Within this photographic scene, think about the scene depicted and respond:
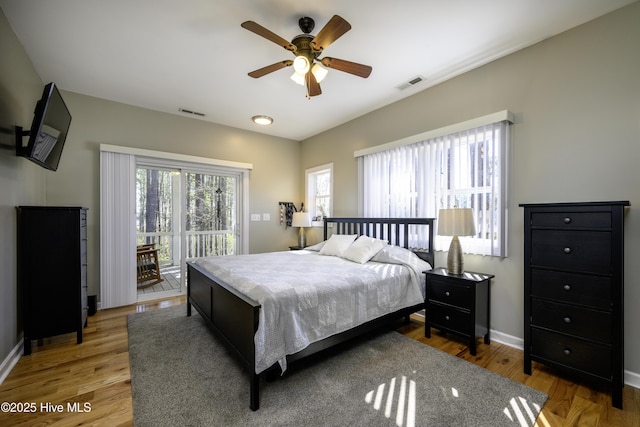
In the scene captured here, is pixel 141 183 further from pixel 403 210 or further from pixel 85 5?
pixel 403 210

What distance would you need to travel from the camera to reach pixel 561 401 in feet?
5.82

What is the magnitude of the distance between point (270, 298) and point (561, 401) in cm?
203

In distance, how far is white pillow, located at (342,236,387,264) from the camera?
3.14 m

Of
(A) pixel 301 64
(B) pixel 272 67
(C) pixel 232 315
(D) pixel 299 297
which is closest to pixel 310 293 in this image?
(D) pixel 299 297

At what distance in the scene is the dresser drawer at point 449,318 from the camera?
244 cm

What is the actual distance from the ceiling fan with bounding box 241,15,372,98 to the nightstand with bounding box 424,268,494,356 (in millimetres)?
2043

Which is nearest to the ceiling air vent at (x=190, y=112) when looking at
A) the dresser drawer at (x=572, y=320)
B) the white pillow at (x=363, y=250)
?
the white pillow at (x=363, y=250)

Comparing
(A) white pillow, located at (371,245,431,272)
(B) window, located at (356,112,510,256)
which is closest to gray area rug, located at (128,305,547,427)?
(A) white pillow, located at (371,245,431,272)

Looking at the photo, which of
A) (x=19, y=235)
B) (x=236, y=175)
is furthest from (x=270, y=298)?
(x=236, y=175)

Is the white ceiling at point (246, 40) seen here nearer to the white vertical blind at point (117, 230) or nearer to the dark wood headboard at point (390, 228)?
the white vertical blind at point (117, 230)

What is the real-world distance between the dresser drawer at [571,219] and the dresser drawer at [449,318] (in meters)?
0.99

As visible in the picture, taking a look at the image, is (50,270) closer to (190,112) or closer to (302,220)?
(190,112)

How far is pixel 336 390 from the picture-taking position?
1887 millimetres

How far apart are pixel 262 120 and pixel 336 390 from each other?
3.72 meters
